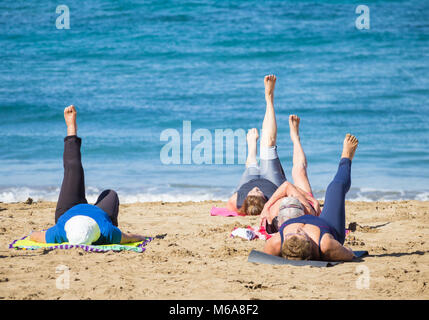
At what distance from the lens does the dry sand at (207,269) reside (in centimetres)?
364

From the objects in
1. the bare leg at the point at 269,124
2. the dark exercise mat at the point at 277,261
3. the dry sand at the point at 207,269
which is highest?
the bare leg at the point at 269,124

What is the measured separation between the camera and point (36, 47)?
19.6 m

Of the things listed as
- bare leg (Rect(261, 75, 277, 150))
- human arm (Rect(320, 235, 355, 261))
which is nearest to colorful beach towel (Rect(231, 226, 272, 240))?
human arm (Rect(320, 235, 355, 261))

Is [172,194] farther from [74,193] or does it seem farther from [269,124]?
[74,193]

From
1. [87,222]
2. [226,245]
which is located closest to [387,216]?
[226,245]

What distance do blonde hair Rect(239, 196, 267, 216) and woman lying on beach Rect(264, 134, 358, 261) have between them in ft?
6.82

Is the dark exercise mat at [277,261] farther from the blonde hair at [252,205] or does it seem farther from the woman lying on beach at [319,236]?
the blonde hair at [252,205]

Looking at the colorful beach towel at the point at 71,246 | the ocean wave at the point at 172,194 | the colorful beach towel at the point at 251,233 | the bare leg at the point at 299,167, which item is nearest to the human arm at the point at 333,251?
the colorful beach towel at the point at 251,233

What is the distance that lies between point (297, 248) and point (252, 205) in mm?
2414

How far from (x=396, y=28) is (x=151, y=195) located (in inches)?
631

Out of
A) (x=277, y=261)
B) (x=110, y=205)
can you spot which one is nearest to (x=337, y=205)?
(x=277, y=261)

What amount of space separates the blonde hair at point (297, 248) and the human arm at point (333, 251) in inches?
5.0

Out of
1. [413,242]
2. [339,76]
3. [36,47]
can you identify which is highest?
[36,47]

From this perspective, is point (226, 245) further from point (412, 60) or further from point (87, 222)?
point (412, 60)
